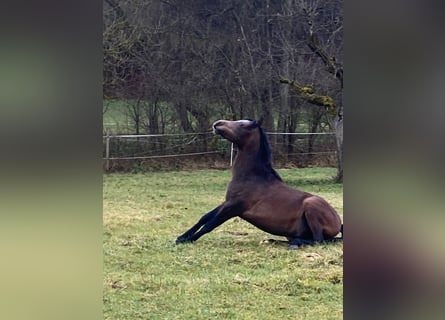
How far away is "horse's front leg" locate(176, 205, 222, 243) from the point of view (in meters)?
3.68

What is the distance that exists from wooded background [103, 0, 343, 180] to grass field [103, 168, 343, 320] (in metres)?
0.38

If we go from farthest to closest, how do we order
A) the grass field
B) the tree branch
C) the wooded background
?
the tree branch < the wooded background < the grass field

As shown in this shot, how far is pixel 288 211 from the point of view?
3.72 m

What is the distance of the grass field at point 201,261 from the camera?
2902mm

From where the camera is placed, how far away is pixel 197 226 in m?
3.75

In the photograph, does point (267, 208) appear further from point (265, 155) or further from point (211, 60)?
point (211, 60)
